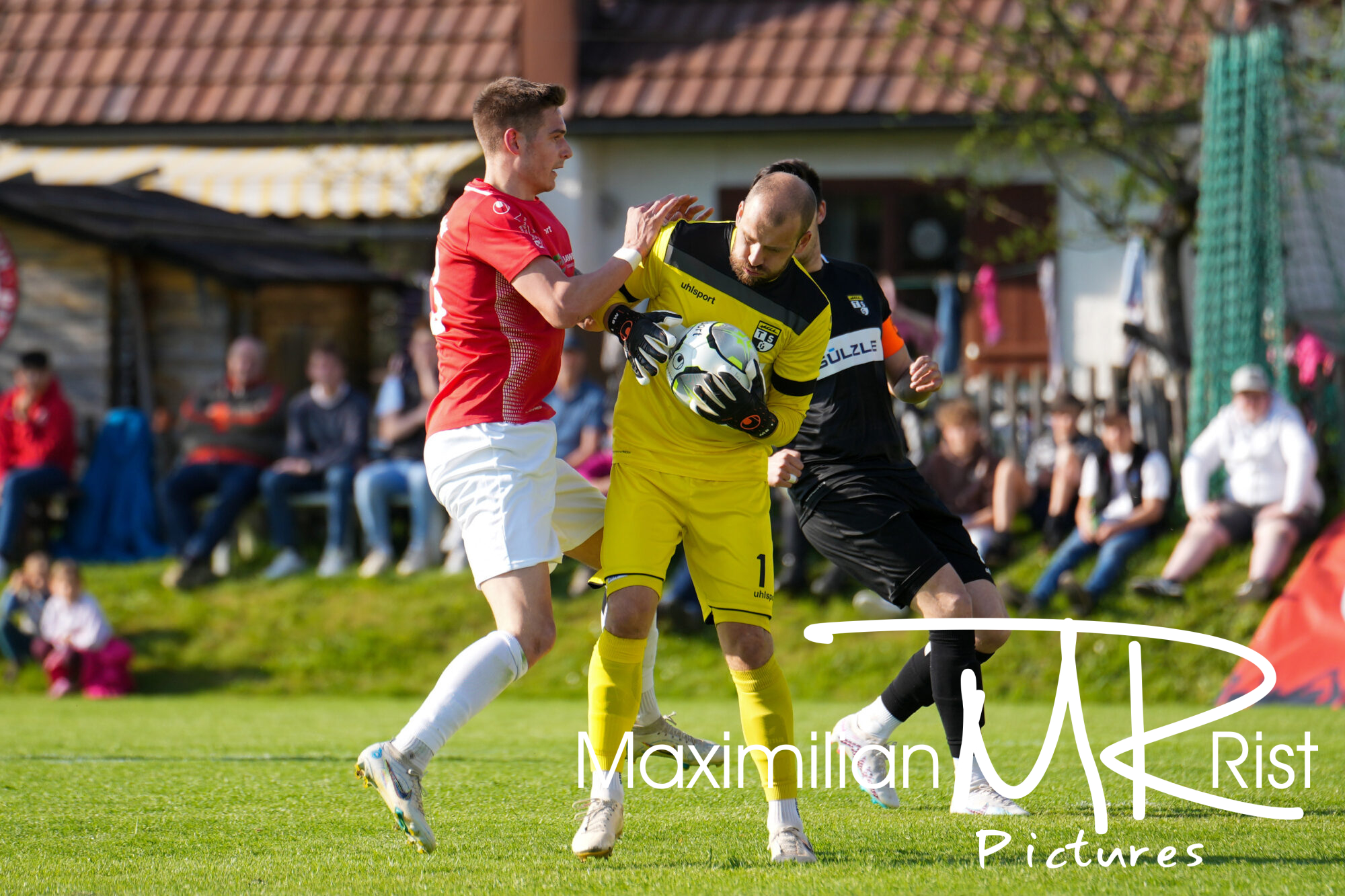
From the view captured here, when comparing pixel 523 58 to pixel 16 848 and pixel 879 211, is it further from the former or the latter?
pixel 16 848

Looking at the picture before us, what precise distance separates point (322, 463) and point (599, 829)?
921cm

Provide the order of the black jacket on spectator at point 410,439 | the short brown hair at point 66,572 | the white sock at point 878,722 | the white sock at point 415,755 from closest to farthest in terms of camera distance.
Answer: the white sock at point 415,755, the white sock at point 878,722, the short brown hair at point 66,572, the black jacket on spectator at point 410,439

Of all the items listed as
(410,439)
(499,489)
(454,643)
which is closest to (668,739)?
(499,489)

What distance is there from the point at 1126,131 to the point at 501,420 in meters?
10.8

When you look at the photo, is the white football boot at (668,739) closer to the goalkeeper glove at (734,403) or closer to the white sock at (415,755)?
the white sock at (415,755)

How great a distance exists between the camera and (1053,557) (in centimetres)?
1168

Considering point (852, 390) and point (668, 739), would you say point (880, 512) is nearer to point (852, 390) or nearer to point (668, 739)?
point (852, 390)

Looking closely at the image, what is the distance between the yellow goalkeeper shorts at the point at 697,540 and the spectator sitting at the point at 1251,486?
6.83m

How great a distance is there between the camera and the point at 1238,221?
12227mm

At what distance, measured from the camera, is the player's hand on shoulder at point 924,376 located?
5.60m

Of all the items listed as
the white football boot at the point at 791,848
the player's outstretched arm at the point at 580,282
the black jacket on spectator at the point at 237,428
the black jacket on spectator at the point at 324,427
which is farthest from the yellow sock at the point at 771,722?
the black jacket on spectator at the point at 237,428

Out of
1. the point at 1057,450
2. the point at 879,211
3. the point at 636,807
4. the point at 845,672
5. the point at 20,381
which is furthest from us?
the point at 879,211

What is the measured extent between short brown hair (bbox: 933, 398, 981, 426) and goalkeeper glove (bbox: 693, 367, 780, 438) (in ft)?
24.8

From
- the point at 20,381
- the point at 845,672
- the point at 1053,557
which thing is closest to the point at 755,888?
the point at 845,672
